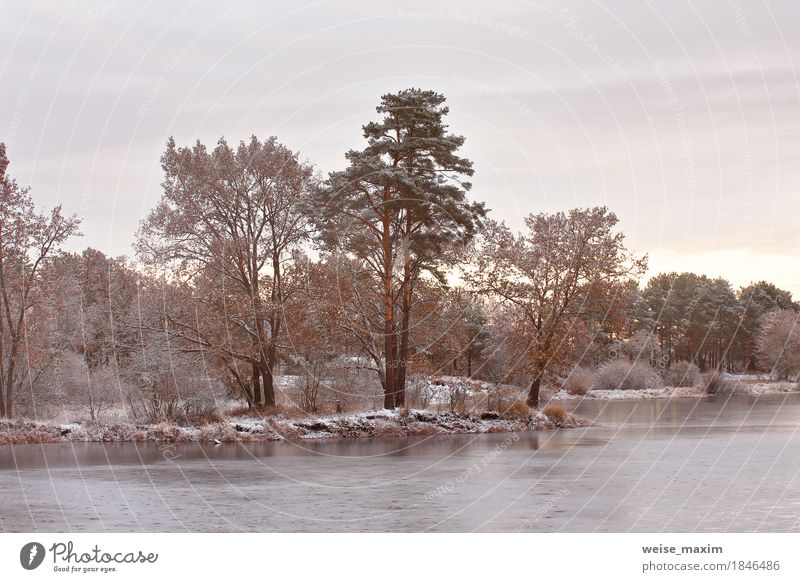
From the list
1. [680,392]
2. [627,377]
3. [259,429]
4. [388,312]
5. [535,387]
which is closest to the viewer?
[259,429]

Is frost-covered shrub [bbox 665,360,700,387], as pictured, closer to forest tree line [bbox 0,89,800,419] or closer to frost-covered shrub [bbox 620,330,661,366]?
frost-covered shrub [bbox 620,330,661,366]

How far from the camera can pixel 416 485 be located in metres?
27.4

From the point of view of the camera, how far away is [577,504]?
2316 cm

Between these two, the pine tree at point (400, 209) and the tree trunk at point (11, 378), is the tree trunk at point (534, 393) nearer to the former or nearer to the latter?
the pine tree at point (400, 209)

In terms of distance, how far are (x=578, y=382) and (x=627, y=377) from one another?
37.5ft

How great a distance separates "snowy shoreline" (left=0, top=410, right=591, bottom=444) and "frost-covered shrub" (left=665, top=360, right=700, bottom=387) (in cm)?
6124

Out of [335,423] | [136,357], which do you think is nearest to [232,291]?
[136,357]

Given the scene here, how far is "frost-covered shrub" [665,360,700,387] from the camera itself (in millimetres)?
104188

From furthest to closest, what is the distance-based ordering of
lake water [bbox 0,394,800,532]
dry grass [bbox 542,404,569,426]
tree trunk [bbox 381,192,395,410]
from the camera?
dry grass [bbox 542,404,569,426], tree trunk [bbox 381,192,395,410], lake water [bbox 0,394,800,532]

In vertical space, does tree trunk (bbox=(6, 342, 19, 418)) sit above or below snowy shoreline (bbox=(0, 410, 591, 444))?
above

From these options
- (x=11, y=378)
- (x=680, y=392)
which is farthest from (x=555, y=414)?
(x=680, y=392)

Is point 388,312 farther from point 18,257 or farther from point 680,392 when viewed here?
point 680,392

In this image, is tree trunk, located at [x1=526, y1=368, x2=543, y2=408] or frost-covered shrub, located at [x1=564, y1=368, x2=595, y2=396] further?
frost-covered shrub, located at [x1=564, y1=368, x2=595, y2=396]

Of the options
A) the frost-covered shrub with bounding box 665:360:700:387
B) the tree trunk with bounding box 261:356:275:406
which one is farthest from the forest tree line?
the frost-covered shrub with bounding box 665:360:700:387
